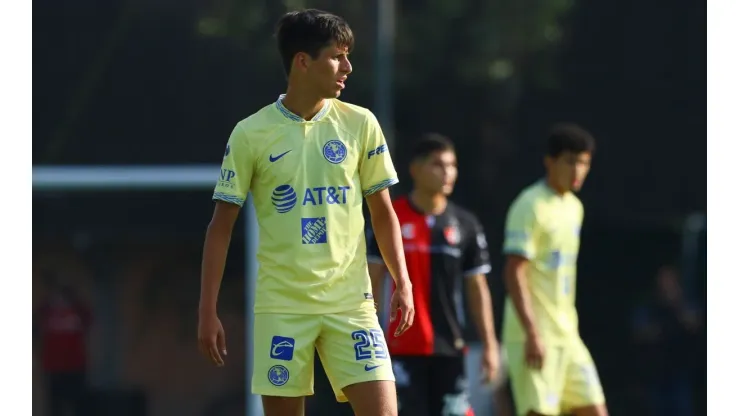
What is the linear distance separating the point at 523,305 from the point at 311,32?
3576mm

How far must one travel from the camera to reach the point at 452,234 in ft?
30.0

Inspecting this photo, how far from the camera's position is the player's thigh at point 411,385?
8.85 meters

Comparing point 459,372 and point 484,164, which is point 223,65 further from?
point 459,372

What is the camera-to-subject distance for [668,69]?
51.3 feet

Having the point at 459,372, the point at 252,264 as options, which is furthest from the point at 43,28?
the point at 459,372

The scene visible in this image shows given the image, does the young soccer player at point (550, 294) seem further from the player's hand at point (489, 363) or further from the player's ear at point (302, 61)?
the player's ear at point (302, 61)

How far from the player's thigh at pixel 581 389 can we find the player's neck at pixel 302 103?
3826 mm

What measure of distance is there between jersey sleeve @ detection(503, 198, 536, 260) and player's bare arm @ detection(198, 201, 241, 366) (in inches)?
139

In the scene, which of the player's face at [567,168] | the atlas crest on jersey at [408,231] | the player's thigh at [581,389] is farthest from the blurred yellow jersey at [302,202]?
the player's face at [567,168]

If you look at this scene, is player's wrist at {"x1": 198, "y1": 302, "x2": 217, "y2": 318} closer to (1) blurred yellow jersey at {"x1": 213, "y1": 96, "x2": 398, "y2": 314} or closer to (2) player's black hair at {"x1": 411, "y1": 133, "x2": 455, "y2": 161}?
(1) blurred yellow jersey at {"x1": 213, "y1": 96, "x2": 398, "y2": 314}

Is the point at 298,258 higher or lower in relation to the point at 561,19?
lower

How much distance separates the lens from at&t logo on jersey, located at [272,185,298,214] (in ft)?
21.0
